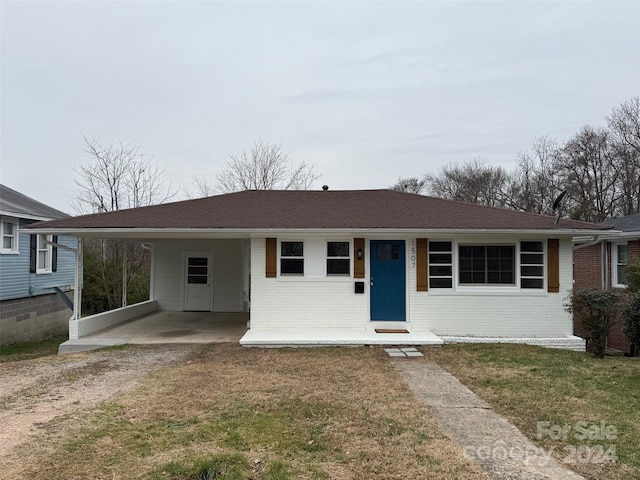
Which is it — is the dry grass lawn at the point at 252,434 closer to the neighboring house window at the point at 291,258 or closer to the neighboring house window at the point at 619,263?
the neighboring house window at the point at 291,258

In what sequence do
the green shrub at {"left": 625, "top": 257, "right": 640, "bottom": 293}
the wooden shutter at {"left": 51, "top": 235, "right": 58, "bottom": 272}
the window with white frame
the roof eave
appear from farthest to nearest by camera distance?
1. the wooden shutter at {"left": 51, "top": 235, "right": 58, "bottom": 272}
2. the window with white frame
3. the roof eave
4. the green shrub at {"left": 625, "top": 257, "right": 640, "bottom": 293}

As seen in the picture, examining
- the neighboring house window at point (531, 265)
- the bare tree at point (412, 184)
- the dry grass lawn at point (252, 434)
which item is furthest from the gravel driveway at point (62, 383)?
the bare tree at point (412, 184)

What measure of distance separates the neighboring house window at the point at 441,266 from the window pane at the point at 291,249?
2.96m

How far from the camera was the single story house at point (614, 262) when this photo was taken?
1244cm

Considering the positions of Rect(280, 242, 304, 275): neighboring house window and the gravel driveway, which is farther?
Rect(280, 242, 304, 275): neighboring house window

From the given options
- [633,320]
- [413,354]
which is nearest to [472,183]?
[633,320]

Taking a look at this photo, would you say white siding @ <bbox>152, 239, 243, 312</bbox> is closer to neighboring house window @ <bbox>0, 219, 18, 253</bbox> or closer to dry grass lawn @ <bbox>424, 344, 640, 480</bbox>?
neighboring house window @ <bbox>0, 219, 18, 253</bbox>

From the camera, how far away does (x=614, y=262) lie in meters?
13.4

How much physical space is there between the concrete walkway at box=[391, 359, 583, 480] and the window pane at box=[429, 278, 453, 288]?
10.8 ft

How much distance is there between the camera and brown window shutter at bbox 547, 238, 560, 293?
29.8 feet

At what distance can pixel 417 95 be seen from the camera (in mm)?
18422

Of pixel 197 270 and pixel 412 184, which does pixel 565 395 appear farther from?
pixel 412 184

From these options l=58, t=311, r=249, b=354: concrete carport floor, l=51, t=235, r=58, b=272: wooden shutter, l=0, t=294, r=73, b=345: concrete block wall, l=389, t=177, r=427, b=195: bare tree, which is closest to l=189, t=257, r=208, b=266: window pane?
l=58, t=311, r=249, b=354: concrete carport floor

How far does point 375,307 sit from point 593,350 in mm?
4607
